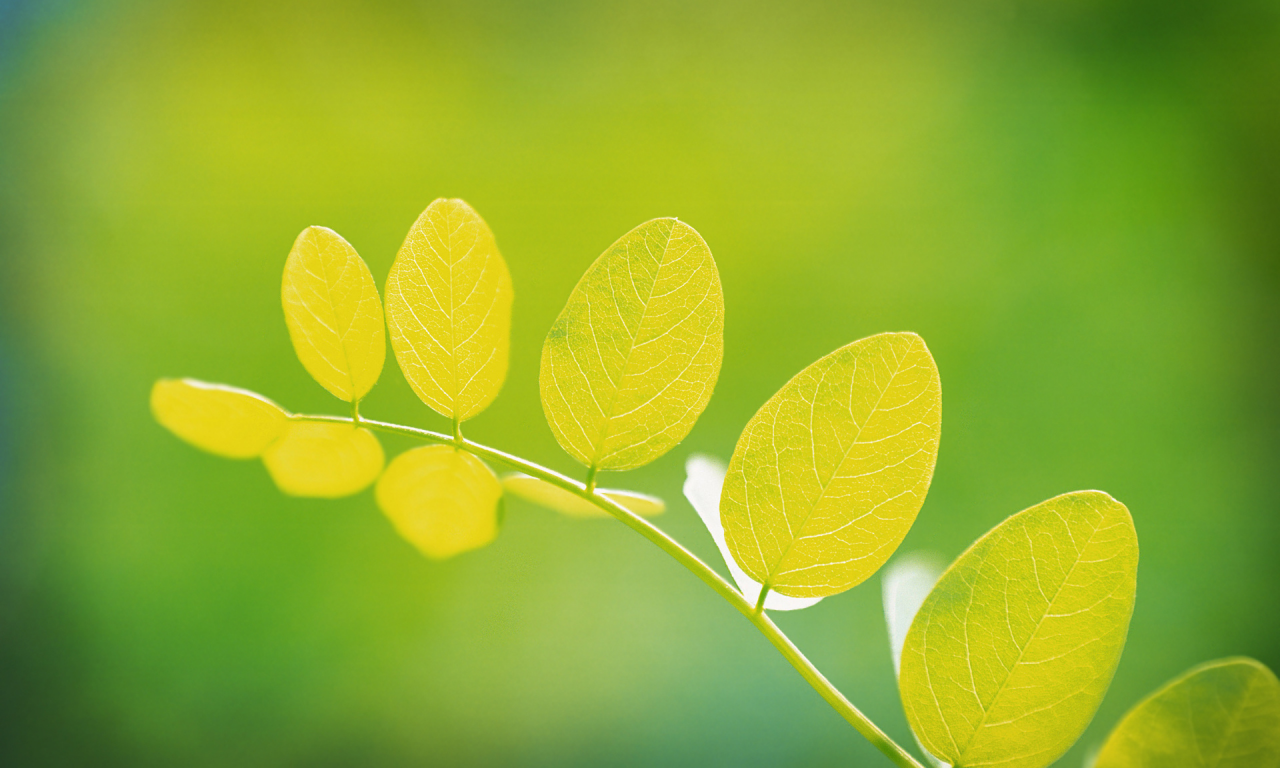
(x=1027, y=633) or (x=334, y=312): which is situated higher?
(x=334, y=312)

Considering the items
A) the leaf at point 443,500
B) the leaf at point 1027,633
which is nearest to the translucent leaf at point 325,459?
the leaf at point 443,500

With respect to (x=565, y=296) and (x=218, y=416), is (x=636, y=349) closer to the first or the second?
(x=218, y=416)

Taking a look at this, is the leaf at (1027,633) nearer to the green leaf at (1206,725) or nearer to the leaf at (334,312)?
the green leaf at (1206,725)

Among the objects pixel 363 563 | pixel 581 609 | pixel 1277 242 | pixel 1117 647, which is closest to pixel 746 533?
pixel 1117 647

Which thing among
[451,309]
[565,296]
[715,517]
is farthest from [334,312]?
[565,296]

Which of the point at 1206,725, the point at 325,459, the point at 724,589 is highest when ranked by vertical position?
the point at 325,459

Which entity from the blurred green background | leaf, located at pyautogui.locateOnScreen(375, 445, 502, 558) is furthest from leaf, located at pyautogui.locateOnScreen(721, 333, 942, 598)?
the blurred green background

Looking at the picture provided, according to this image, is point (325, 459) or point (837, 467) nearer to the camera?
point (837, 467)
